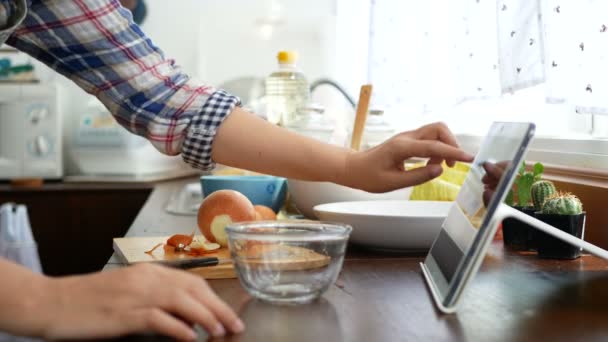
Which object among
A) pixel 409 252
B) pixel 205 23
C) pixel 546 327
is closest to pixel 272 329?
pixel 546 327

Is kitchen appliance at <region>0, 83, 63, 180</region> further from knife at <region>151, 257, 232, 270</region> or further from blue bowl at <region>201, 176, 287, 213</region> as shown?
knife at <region>151, 257, 232, 270</region>

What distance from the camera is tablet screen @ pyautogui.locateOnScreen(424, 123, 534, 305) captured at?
62cm

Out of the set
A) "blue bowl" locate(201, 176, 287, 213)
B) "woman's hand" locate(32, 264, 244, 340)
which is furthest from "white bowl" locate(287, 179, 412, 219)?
"woman's hand" locate(32, 264, 244, 340)

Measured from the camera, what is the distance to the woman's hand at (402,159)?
78 cm

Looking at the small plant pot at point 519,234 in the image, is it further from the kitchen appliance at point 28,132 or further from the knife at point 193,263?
the kitchen appliance at point 28,132

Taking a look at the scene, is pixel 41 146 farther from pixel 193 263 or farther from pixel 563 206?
pixel 563 206

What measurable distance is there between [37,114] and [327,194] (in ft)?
5.15

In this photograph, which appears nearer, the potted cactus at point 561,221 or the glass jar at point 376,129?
the potted cactus at point 561,221

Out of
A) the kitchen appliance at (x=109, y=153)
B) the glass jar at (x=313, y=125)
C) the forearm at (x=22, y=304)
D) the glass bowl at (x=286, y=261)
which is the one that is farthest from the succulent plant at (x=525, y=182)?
the kitchen appliance at (x=109, y=153)

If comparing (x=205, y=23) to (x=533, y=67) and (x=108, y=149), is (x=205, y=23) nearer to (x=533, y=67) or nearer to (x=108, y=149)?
(x=108, y=149)

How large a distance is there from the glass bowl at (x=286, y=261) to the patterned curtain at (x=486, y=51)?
0.51m

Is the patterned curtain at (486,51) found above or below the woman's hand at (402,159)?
above

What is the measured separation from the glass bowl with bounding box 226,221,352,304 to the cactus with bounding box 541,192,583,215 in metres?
0.34

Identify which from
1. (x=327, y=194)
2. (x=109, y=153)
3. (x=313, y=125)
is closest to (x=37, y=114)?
(x=109, y=153)
